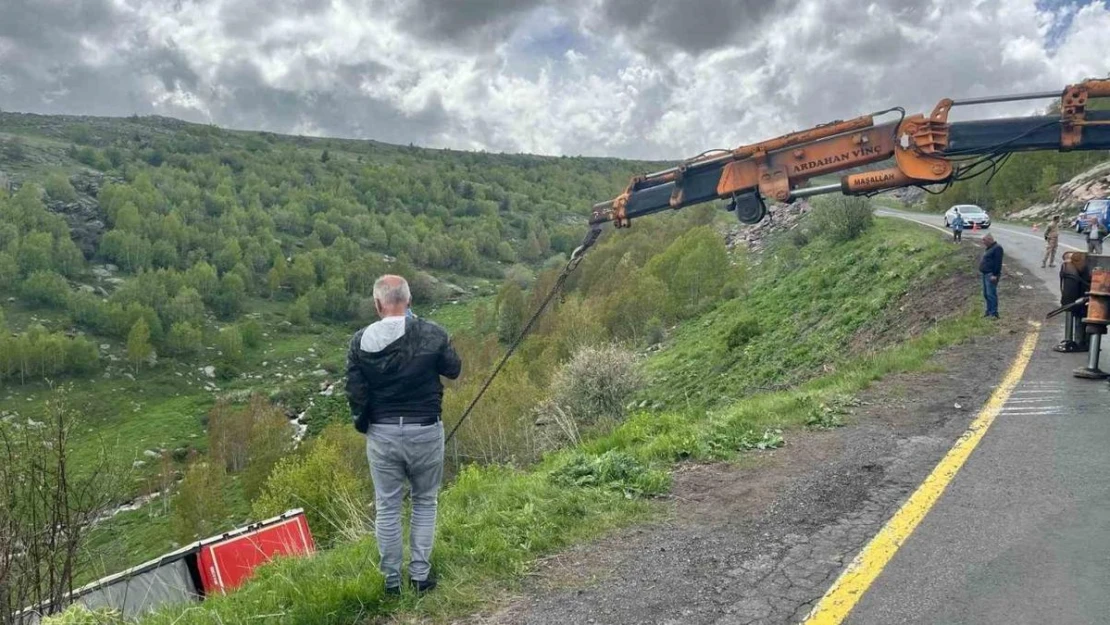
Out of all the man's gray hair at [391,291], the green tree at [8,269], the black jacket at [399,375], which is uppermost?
the green tree at [8,269]

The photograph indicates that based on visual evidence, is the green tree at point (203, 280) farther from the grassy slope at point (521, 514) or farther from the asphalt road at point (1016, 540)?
the asphalt road at point (1016, 540)

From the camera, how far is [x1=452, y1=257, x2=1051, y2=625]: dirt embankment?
162 inches

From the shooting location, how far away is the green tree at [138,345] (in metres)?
91.4

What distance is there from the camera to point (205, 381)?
9231 centimetres

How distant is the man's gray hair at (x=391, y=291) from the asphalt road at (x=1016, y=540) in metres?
3.07

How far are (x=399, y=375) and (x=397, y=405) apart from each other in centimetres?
19

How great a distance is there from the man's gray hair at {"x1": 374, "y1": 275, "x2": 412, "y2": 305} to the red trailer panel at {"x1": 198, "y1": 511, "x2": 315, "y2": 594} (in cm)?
697

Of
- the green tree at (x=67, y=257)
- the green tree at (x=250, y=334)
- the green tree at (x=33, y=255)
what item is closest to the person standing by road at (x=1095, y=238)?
the green tree at (x=250, y=334)

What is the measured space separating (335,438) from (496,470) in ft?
128

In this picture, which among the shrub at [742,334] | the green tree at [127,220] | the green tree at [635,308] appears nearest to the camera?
the shrub at [742,334]

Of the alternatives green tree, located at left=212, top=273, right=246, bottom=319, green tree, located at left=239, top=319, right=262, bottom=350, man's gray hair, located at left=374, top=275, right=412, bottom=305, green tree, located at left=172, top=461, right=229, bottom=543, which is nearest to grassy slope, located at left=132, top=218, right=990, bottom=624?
man's gray hair, located at left=374, top=275, right=412, bottom=305

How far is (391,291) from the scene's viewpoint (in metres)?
4.45

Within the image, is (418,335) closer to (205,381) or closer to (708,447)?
(708,447)

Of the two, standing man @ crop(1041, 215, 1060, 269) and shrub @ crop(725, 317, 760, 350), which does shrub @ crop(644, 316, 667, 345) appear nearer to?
shrub @ crop(725, 317, 760, 350)
